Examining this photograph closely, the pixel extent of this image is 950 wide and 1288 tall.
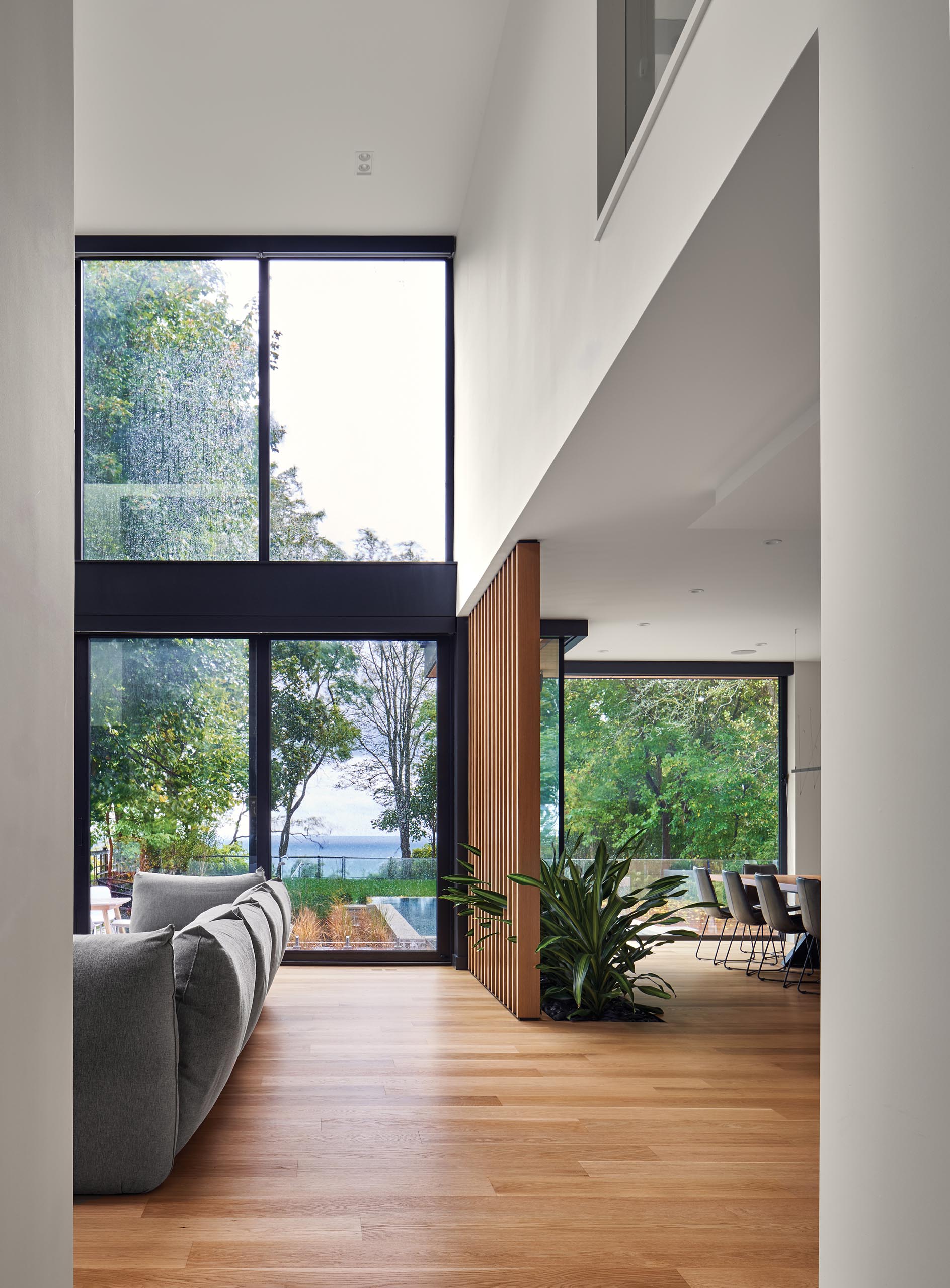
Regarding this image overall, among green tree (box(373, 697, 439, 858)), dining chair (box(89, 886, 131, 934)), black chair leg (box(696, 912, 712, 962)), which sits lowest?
black chair leg (box(696, 912, 712, 962))

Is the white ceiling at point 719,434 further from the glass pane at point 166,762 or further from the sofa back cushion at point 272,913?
the glass pane at point 166,762

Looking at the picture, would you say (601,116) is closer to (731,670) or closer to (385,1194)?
(385,1194)

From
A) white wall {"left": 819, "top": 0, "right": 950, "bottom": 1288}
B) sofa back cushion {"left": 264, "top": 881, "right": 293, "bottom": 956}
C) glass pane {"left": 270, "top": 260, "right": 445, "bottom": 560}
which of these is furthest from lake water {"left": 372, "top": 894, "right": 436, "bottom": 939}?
white wall {"left": 819, "top": 0, "right": 950, "bottom": 1288}

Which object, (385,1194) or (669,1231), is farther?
(385,1194)

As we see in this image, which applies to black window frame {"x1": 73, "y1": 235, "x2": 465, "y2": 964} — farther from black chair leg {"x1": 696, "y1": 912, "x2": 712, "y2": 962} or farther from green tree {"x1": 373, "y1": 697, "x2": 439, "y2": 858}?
black chair leg {"x1": 696, "y1": 912, "x2": 712, "y2": 962}

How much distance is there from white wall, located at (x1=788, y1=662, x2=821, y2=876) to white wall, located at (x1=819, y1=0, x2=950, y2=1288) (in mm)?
9778

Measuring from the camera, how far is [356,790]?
7.89 metres

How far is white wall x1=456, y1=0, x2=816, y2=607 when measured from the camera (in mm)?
2258

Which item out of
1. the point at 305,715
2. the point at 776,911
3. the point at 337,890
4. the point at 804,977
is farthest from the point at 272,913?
the point at 804,977

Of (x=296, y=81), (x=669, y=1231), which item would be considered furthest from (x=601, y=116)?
(x=296, y=81)

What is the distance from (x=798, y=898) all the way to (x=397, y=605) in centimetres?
339

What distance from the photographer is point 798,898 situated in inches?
292

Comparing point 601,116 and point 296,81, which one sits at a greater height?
point 296,81

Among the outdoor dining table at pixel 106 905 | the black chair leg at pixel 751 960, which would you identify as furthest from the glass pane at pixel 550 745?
the outdoor dining table at pixel 106 905
